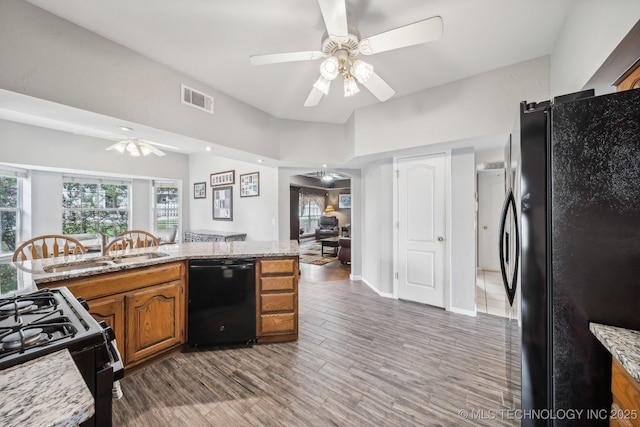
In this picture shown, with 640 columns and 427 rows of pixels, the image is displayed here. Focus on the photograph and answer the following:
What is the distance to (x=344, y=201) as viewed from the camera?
35.2 ft

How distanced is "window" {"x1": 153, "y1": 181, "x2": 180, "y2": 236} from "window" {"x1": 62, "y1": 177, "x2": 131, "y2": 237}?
0.59m

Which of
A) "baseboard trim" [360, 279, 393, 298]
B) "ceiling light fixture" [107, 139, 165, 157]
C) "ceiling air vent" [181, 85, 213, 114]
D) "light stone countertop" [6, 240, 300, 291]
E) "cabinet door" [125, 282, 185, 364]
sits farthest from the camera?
"baseboard trim" [360, 279, 393, 298]

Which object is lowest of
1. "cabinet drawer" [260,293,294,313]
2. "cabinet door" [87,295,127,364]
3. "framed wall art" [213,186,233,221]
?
"cabinet drawer" [260,293,294,313]

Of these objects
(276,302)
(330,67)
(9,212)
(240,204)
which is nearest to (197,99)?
(330,67)

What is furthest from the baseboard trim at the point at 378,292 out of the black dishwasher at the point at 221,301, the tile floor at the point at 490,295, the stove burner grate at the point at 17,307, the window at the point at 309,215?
the window at the point at 309,215

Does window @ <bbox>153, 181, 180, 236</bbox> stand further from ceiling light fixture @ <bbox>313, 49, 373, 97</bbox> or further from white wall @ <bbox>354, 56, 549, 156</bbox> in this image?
ceiling light fixture @ <bbox>313, 49, 373, 97</bbox>

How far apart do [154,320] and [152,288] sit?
0.91 feet

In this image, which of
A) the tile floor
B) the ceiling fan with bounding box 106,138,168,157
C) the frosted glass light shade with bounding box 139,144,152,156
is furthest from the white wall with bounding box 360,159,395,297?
the frosted glass light shade with bounding box 139,144,152,156

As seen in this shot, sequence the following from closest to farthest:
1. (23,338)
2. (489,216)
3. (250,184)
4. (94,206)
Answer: (23,338) → (489,216) → (94,206) → (250,184)

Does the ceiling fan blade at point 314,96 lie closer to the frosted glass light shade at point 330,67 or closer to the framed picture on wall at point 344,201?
the frosted glass light shade at point 330,67

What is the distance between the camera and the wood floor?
153 centimetres

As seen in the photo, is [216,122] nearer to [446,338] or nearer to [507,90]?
[507,90]

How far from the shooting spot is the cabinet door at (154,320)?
73.5 inches

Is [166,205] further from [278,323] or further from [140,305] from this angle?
[278,323]
